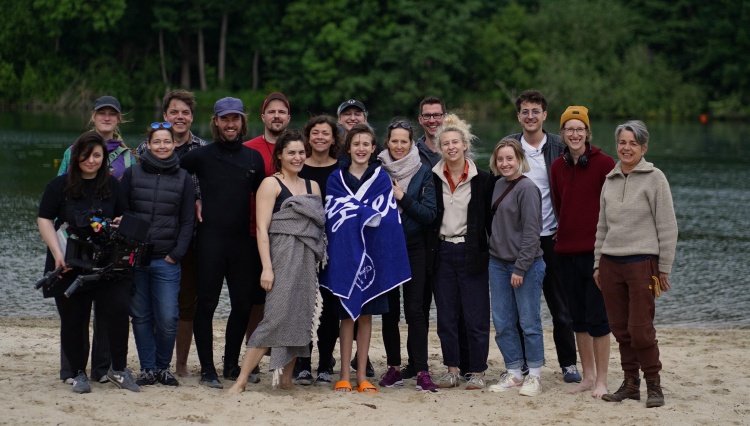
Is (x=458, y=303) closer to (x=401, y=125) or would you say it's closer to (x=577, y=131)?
(x=401, y=125)

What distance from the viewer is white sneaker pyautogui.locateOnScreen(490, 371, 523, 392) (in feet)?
22.6

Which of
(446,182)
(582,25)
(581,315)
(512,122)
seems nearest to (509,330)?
(581,315)

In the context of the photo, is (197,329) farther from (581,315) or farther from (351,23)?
(351,23)

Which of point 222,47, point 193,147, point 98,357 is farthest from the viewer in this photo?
point 222,47

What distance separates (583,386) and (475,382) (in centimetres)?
69

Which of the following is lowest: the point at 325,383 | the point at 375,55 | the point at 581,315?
the point at 325,383

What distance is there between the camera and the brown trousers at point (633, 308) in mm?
6320

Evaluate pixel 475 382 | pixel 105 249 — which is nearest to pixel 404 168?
pixel 475 382

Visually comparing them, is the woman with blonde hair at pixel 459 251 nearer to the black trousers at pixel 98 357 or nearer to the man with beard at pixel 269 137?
the man with beard at pixel 269 137

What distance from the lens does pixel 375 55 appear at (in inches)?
1911

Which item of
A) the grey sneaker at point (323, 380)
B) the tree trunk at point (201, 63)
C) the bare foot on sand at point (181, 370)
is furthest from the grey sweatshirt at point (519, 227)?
the tree trunk at point (201, 63)

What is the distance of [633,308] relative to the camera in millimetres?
6352

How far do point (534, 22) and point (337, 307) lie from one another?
45147mm

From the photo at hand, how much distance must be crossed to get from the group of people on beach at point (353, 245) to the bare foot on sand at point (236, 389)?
→ 0.02 m
